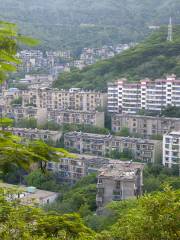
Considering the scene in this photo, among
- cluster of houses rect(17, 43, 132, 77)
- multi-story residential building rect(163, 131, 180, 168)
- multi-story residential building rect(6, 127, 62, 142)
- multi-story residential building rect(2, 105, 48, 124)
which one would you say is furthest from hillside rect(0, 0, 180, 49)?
multi-story residential building rect(163, 131, 180, 168)

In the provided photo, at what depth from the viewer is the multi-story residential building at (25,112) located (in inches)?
813

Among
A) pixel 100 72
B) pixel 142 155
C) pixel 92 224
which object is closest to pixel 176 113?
pixel 142 155

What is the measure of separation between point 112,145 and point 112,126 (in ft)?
9.64

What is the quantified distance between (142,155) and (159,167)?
158cm

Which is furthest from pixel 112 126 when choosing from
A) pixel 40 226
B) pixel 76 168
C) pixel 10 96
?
pixel 40 226

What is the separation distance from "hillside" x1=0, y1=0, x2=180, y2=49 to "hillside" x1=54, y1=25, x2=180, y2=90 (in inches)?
630

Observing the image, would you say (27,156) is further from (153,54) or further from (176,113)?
(153,54)

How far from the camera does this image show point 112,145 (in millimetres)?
16875

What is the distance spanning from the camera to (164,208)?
3551 mm

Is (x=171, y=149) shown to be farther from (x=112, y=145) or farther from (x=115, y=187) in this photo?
(x=115, y=187)

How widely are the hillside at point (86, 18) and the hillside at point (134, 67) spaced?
16008 millimetres

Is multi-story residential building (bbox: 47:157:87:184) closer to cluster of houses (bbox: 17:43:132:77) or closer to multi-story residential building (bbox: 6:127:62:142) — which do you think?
multi-story residential building (bbox: 6:127:62:142)

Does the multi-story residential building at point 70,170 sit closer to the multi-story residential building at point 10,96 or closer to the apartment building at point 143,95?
the apartment building at point 143,95

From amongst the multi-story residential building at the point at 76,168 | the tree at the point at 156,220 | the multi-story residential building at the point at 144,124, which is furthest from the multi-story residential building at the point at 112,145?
the tree at the point at 156,220
